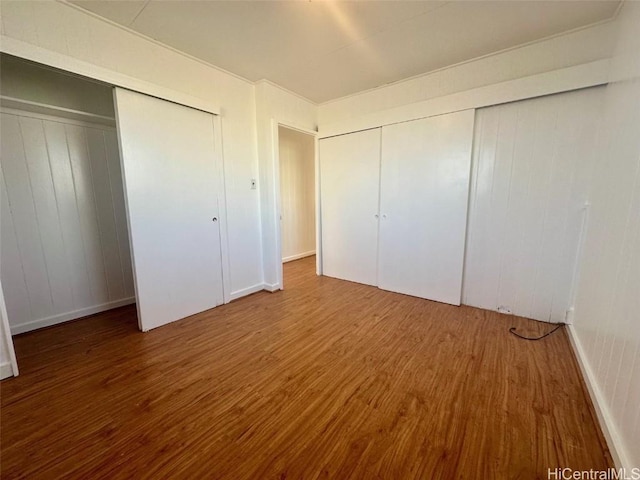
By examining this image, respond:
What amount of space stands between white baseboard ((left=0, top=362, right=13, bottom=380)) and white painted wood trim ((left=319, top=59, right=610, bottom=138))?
12.7 ft

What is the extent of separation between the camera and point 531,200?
2.40 metres

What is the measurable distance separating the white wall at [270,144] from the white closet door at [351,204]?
0.63 metres

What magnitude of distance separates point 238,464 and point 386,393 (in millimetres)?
908

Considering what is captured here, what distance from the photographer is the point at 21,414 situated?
4.77 ft

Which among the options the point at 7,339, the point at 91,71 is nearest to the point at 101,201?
the point at 91,71

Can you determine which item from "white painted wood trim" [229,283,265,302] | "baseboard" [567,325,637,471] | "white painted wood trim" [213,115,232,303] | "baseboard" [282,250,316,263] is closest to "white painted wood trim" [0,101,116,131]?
"white painted wood trim" [213,115,232,303]

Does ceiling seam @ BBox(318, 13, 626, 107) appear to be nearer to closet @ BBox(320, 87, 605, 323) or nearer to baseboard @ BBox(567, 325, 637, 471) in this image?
closet @ BBox(320, 87, 605, 323)

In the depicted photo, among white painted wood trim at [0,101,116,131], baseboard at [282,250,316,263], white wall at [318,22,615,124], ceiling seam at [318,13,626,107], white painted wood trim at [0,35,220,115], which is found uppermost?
ceiling seam at [318,13,626,107]

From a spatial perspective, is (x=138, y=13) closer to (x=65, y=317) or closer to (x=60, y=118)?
(x=60, y=118)

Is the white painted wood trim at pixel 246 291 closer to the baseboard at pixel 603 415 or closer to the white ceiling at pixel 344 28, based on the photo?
the white ceiling at pixel 344 28

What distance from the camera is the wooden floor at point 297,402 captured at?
3.89ft

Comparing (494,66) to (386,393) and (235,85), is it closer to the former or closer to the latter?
(235,85)

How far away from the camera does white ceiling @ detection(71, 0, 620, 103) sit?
72.3 inches

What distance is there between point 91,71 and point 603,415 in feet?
12.8
